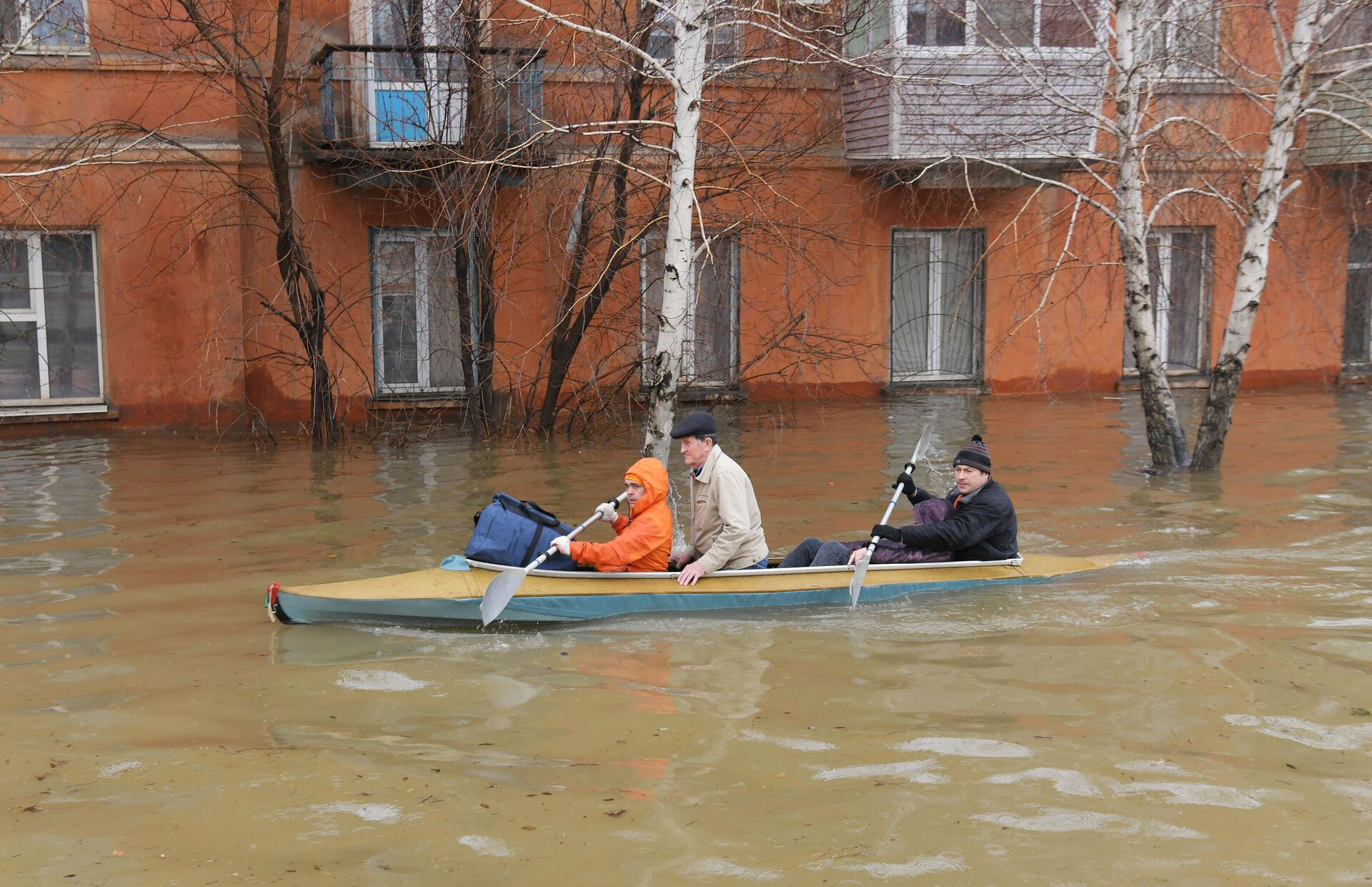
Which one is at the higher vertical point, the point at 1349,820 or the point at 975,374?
the point at 975,374

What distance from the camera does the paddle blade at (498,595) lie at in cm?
721

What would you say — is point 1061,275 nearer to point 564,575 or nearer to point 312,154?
point 312,154

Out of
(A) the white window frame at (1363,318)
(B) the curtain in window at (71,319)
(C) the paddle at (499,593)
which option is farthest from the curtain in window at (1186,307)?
(B) the curtain in window at (71,319)

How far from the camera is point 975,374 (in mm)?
17469

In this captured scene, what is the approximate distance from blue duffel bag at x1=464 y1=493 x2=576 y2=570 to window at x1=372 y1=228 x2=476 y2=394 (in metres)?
7.30

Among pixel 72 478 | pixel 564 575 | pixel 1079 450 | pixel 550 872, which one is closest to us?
pixel 550 872

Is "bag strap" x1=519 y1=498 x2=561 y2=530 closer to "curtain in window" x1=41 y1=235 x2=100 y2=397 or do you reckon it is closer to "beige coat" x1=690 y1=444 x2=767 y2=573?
"beige coat" x1=690 y1=444 x2=767 y2=573

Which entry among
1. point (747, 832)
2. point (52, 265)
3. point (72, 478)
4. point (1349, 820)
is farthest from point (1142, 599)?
point (52, 265)

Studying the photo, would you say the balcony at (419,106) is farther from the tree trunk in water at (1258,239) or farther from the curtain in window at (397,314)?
the tree trunk in water at (1258,239)

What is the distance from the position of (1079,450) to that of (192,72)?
9.83 m

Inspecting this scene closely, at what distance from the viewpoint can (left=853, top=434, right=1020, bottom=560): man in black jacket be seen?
808 cm

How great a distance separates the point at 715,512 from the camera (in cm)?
785

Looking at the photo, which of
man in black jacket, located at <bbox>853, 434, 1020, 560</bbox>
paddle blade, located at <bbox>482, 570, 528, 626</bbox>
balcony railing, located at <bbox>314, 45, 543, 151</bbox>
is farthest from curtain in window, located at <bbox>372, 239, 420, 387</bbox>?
man in black jacket, located at <bbox>853, 434, 1020, 560</bbox>

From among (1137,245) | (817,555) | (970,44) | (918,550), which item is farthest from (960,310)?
(817,555)
